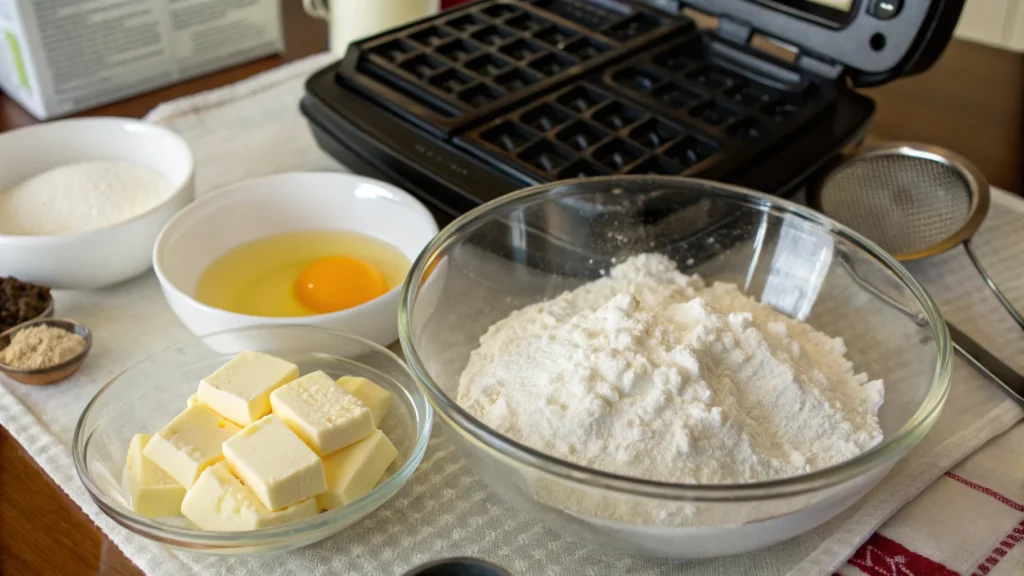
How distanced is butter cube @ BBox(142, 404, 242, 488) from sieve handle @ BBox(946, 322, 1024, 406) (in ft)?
1.82

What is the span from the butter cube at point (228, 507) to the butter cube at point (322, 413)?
41mm

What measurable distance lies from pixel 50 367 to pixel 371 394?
26 cm

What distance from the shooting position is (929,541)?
0.60m

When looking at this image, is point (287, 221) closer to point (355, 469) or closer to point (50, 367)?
point (50, 367)

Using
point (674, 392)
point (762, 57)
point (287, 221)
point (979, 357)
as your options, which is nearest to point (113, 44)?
point (287, 221)

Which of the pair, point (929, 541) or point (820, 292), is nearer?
point (929, 541)

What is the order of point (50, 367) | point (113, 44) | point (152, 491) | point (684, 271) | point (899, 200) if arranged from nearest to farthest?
point (152, 491) → point (50, 367) → point (684, 271) → point (899, 200) → point (113, 44)

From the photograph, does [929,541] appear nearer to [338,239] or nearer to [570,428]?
[570,428]

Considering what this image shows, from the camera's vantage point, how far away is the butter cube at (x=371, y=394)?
2.14 feet

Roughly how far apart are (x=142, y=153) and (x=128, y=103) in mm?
257

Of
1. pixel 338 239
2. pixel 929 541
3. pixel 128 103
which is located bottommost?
pixel 128 103

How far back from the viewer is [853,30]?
3.00 ft

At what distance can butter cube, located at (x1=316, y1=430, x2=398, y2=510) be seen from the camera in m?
0.57

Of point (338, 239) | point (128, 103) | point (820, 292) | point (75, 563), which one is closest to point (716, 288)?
point (820, 292)
